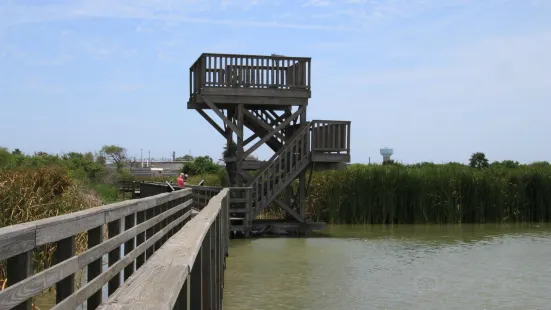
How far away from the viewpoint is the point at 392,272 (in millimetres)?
13492

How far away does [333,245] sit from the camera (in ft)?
59.1

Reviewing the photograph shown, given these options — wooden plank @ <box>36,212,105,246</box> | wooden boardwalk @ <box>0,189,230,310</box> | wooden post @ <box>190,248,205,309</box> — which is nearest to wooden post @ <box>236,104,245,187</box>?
wooden boardwalk @ <box>0,189,230,310</box>

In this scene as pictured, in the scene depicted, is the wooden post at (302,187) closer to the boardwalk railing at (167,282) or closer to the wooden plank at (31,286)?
the boardwalk railing at (167,282)

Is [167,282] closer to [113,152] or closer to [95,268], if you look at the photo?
[95,268]

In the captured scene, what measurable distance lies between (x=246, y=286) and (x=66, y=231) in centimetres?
813

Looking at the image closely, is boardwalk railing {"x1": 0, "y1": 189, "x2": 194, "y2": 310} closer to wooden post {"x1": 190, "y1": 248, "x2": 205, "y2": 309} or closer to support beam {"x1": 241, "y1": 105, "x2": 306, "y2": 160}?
wooden post {"x1": 190, "y1": 248, "x2": 205, "y2": 309}

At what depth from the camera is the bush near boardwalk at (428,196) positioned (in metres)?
23.6

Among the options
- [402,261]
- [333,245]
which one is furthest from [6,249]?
[333,245]

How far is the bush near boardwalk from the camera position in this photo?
2364cm

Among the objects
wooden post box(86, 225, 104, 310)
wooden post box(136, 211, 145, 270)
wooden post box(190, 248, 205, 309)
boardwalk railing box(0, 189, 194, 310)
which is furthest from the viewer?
wooden post box(136, 211, 145, 270)

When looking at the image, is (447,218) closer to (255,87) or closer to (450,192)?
(450,192)

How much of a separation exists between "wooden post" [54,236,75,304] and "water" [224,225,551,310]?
596cm

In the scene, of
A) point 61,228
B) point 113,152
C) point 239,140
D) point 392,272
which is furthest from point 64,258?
point 113,152

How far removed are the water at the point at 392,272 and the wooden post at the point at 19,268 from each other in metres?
6.88
